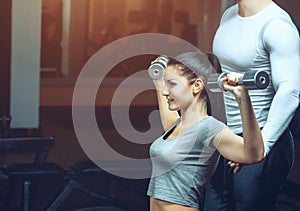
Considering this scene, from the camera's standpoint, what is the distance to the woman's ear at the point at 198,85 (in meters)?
2.46

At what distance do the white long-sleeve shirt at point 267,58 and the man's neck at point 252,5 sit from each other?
0.06 ft

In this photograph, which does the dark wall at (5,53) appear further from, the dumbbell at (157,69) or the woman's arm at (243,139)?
the woman's arm at (243,139)

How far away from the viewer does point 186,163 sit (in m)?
2.46

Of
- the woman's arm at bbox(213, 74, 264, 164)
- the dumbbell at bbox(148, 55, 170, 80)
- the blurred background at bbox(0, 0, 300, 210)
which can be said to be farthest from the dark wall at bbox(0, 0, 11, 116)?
the woman's arm at bbox(213, 74, 264, 164)

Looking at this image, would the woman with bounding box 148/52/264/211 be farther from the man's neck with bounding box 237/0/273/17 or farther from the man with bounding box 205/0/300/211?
the man's neck with bounding box 237/0/273/17

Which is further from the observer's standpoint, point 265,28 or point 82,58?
point 82,58

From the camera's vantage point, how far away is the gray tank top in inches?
96.6

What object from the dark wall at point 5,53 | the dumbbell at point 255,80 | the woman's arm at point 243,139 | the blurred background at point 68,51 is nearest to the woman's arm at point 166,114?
the woman's arm at point 243,139

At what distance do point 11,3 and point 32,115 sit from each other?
1.30m

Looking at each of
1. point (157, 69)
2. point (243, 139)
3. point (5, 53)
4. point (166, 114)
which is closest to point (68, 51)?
point (5, 53)

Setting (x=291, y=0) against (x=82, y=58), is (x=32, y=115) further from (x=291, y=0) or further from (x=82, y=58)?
(x=82, y=58)

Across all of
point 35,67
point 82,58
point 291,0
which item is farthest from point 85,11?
point 291,0

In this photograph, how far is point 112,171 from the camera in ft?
14.7

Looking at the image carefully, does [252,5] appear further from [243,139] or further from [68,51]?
[68,51]
